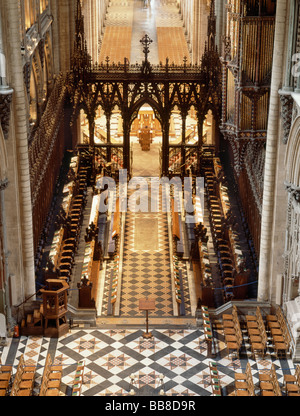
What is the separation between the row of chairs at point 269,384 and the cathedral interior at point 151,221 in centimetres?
4

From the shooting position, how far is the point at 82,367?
25.0 meters

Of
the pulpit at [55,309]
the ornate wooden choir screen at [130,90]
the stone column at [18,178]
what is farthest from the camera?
the ornate wooden choir screen at [130,90]

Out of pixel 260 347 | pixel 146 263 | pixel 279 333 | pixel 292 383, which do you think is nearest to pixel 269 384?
pixel 292 383

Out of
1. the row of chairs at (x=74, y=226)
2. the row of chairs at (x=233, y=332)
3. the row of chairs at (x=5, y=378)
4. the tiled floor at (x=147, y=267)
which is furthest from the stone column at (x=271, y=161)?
the row of chairs at (x=5, y=378)

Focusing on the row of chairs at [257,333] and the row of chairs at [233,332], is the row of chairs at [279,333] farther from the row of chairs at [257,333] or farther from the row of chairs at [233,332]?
the row of chairs at [233,332]

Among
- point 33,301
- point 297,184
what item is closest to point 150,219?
point 33,301

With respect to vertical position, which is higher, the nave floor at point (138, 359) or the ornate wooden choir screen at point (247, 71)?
the ornate wooden choir screen at point (247, 71)

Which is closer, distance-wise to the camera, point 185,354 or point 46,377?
point 46,377

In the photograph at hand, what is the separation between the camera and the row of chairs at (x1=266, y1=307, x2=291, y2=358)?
2625 centimetres

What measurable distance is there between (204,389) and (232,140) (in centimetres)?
896

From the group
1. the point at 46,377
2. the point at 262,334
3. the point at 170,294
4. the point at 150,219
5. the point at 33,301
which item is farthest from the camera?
the point at 150,219

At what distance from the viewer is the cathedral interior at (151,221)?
25438 millimetres

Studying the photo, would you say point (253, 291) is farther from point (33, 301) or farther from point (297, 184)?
point (33, 301)

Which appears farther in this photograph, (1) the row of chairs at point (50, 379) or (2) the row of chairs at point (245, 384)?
(1) the row of chairs at point (50, 379)
